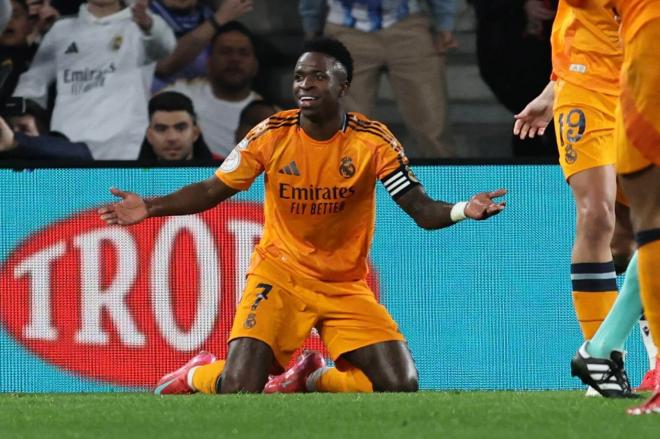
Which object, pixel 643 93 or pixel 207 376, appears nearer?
pixel 643 93

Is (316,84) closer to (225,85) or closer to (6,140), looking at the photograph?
(225,85)

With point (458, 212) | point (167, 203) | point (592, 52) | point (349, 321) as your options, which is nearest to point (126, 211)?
point (167, 203)

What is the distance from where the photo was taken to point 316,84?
23.3 feet

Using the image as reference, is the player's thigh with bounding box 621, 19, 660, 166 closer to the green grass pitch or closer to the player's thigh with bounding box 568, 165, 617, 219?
the green grass pitch

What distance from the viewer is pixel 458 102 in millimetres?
8695

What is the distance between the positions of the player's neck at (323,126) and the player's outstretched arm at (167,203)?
49 centimetres

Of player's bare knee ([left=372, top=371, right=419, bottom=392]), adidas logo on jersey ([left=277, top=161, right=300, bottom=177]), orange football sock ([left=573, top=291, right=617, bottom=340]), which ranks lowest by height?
player's bare knee ([left=372, top=371, right=419, bottom=392])

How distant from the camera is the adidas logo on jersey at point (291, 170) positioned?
7.23 meters

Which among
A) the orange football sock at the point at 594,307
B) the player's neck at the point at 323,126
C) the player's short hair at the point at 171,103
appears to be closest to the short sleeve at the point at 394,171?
the player's neck at the point at 323,126

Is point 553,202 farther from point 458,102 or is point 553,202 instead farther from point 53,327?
point 53,327

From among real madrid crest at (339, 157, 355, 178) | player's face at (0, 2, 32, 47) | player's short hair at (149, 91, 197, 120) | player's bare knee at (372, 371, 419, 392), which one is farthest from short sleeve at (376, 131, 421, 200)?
player's face at (0, 2, 32, 47)

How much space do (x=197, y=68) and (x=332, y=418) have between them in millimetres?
4478

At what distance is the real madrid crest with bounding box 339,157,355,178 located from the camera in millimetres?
7188

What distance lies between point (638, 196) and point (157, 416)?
1.80 meters
